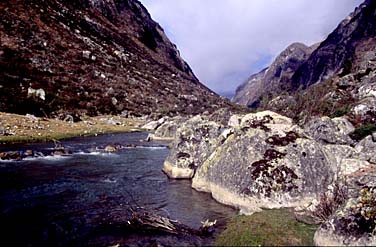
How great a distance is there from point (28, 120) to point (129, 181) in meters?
41.6

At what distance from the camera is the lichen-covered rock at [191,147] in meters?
33.0

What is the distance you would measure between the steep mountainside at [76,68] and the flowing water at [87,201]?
43144 mm

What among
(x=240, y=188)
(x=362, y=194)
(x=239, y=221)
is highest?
(x=362, y=194)

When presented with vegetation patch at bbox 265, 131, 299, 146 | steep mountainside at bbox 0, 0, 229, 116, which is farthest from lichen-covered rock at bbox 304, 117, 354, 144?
steep mountainside at bbox 0, 0, 229, 116

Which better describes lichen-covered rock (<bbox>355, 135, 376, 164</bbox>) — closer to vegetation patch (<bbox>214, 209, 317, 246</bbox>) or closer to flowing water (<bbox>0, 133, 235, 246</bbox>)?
vegetation patch (<bbox>214, 209, 317, 246</bbox>)

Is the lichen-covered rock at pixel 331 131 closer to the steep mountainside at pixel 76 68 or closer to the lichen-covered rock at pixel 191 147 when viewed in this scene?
the lichen-covered rock at pixel 191 147

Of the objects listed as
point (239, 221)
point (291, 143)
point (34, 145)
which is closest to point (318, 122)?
point (291, 143)

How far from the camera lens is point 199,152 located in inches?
1335

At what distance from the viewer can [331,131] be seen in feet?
148

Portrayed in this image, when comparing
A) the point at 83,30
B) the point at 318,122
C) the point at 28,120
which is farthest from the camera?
the point at 83,30

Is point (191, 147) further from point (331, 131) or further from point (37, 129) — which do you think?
point (37, 129)

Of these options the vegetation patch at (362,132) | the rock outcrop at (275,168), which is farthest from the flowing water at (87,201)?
the vegetation patch at (362,132)

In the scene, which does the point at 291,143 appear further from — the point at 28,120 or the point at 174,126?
the point at 28,120

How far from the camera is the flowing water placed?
17.8 m
